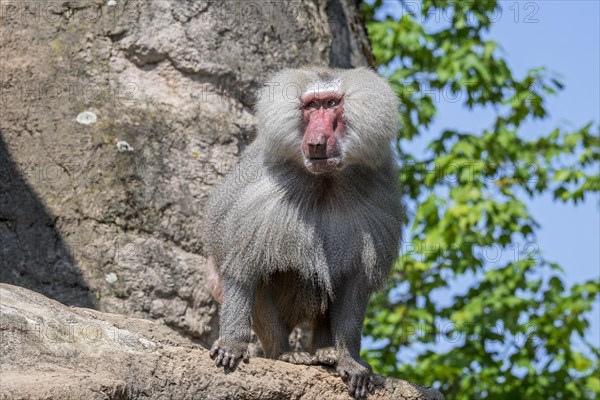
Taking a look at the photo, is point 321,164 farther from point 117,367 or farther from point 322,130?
point 117,367

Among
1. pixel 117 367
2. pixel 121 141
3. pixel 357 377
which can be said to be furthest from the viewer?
pixel 121 141

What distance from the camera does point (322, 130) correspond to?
6.19 m

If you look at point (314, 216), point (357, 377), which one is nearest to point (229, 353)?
point (357, 377)

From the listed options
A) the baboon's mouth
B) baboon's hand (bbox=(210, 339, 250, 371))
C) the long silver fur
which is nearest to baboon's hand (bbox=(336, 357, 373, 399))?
the long silver fur

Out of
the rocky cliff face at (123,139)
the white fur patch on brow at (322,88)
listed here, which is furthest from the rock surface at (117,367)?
the white fur patch on brow at (322,88)

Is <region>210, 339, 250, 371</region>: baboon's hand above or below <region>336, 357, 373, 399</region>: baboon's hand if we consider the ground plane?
below

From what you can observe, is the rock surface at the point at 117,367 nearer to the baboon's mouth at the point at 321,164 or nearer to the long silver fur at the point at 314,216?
the long silver fur at the point at 314,216

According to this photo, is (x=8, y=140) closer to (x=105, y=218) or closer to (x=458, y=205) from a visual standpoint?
(x=105, y=218)

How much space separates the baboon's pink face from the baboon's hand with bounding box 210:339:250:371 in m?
1.13

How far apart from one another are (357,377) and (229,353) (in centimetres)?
80

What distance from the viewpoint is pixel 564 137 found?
12.4 metres

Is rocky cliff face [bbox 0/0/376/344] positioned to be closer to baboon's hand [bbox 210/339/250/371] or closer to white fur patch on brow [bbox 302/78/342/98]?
baboon's hand [bbox 210/339/250/371]

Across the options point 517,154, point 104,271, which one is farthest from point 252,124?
point 517,154

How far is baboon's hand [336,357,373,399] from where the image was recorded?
20.1 ft
